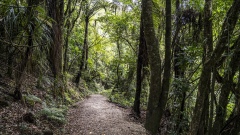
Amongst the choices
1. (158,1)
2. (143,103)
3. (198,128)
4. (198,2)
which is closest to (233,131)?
(198,128)

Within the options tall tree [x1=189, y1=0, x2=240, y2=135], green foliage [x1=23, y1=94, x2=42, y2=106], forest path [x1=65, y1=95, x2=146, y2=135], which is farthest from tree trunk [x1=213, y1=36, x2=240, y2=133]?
green foliage [x1=23, y1=94, x2=42, y2=106]

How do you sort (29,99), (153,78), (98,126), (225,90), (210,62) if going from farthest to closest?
(98,126) → (153,78) → (29,99) → (225,90) → (210,62)

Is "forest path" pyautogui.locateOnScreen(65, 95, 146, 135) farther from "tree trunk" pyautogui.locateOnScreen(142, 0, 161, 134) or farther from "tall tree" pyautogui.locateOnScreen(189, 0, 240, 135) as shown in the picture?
"tall tree" pyautogui.locateOnScreen(189, 0, 240, 135)

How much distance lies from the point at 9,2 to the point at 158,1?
6.68 m

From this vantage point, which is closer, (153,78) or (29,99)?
(29,99)

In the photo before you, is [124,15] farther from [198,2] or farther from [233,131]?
[233,131]

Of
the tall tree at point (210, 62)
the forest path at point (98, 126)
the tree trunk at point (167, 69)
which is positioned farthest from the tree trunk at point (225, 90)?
the forest path at point (98, 126)

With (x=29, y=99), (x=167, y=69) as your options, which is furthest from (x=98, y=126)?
(x=167, y=69)

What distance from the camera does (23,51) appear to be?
15.2 ft

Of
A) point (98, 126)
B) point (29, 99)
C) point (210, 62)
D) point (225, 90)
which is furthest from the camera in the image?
point (98, 126)

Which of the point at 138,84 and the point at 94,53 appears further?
the point at 94,53

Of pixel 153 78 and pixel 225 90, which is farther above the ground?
pixel 153 78

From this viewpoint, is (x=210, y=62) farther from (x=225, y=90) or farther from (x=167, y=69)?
(x=167, y=69)

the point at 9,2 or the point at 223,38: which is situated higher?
the point at 9,2
